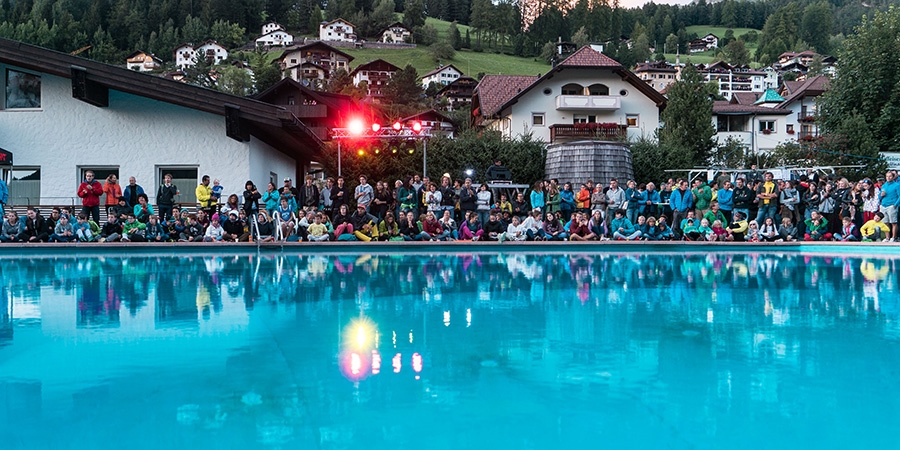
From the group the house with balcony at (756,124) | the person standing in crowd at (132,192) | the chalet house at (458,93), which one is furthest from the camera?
the chalet house at (458,93)

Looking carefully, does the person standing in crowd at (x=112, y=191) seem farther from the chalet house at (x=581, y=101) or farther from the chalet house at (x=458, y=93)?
the chalet house at (x=458, y=93)

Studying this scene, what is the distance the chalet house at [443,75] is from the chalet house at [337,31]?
32011 millimetres

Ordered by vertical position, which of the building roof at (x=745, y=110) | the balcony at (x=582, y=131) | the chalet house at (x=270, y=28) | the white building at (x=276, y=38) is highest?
the chalet house at (x=270, y=28)

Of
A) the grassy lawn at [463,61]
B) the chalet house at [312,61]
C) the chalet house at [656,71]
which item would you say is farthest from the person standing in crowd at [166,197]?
the chalet house at [656,71]

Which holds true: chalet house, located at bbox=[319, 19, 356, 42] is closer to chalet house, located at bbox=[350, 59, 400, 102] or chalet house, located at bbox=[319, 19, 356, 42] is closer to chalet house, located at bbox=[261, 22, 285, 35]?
chalet house, located at bbox=[261, 22, 285, 35]

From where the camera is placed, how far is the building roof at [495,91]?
4716 centimetres

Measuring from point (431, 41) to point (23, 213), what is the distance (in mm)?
115232

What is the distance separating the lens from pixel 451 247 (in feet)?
53.4

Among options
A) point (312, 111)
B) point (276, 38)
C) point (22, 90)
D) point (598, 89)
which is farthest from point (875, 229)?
point (276, 38)

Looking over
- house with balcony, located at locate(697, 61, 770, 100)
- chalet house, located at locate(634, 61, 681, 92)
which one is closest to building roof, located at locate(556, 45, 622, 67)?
chalet house, located at locate(634, 61, 681, 92)

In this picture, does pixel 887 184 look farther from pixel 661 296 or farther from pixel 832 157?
pixel 832 157

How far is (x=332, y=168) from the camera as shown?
25422 millimetres

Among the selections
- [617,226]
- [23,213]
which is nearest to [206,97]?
[23,213]

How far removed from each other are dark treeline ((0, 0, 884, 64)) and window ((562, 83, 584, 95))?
73.1 metres
